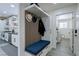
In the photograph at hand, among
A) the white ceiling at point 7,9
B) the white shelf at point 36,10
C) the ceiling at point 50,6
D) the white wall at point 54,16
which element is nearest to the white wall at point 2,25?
the white ceiling at point 7,9

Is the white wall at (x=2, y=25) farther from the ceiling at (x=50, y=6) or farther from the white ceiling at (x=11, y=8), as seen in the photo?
the ceiling at (x=50, y=6)

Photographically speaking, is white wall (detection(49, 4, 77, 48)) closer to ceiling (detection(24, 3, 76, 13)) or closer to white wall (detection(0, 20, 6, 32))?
ceiling (detection(24, 3, 76, 13))

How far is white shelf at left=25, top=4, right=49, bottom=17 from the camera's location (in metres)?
1.40

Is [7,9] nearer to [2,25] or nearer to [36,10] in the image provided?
[2,25]

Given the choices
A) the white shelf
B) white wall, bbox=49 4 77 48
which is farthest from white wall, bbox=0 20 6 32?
white wall, bbox=49 4 77 48

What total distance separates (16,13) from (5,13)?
0.18 meters

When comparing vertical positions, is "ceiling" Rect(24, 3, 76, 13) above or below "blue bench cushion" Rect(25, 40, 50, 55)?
above

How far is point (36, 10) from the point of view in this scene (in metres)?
1.52

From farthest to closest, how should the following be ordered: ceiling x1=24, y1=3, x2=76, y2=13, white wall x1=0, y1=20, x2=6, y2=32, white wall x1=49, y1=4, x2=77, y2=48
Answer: white wall x1=49, y1=4, x2=77, y2=48
ceiling x1=24, y1=3, x2=76, y2=13
white wall x1=0, y1=20, x2=6, y2=32

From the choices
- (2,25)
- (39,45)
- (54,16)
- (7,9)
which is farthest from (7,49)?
(54,16)

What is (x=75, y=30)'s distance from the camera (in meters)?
2.04

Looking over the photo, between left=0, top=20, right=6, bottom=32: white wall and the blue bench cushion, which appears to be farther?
the blue bench cushion

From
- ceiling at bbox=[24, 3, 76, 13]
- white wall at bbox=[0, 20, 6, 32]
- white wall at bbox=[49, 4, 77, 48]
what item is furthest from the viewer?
white wall at bbox=[49, 4, 77, 48]

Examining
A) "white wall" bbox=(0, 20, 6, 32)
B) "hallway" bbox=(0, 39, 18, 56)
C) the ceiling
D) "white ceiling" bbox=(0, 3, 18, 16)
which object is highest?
the ceiling
